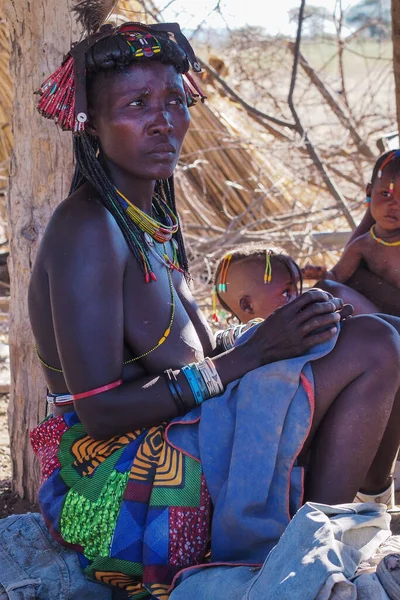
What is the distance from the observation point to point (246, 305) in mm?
3574

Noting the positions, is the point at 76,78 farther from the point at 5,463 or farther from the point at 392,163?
the point at 5,463

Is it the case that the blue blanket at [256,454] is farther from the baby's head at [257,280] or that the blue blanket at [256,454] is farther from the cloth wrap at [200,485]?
the baby's head at [257,280]

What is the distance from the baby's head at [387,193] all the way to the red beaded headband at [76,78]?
168cm

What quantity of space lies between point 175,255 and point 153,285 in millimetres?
349

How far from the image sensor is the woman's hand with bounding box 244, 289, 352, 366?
214 centimetres

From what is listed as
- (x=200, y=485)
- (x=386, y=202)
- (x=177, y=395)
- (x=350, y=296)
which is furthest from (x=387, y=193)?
(x=200, y=485)

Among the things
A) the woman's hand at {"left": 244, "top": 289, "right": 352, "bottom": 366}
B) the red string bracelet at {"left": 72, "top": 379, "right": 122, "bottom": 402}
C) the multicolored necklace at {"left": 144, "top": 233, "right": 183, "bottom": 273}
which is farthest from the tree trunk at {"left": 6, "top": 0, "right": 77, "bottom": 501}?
the woman's hand at {"left": 244, "top": 289, "right": 352, "bottom": 366}

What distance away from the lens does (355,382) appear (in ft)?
6.97

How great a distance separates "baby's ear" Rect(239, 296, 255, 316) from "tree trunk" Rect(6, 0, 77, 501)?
0.95m

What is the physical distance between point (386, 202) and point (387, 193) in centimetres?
4

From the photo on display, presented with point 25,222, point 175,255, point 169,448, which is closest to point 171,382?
point 169,448

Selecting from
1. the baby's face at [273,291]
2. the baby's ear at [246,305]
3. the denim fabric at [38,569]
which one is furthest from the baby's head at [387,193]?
the denim fabric at [38,569]

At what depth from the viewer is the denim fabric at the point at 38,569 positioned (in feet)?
7.33

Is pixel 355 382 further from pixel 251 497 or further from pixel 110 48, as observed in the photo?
pixel 110 48
